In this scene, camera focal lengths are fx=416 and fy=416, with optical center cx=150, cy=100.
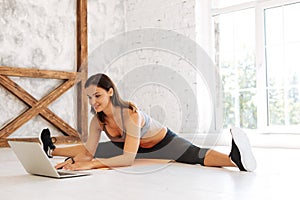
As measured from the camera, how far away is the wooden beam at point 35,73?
18.2ft

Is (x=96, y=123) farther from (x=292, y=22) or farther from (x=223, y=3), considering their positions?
(x=223, y=3)

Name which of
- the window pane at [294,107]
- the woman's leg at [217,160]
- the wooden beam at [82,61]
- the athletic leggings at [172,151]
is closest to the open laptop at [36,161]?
the athletic leggings at [172,151]

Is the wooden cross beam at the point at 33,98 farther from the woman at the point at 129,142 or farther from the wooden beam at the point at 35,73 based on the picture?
the woman at the point at 129,142

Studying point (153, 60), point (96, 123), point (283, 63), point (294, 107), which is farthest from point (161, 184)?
point (153, 60)

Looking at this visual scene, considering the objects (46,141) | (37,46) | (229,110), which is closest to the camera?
(46,141)

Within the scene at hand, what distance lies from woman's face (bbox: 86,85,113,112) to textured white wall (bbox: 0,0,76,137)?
319 centimetres

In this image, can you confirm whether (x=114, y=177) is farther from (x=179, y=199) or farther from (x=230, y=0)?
(x=230, y=0)

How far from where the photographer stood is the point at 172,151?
3.21 meters

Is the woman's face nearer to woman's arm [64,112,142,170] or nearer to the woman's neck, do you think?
the woman's neck

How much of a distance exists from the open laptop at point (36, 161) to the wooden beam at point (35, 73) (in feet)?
10.4

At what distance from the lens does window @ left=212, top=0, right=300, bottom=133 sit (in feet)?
16.9

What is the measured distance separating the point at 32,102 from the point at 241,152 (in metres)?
3.85

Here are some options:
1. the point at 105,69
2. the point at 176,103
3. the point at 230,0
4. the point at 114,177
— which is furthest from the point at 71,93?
the point at 114,177

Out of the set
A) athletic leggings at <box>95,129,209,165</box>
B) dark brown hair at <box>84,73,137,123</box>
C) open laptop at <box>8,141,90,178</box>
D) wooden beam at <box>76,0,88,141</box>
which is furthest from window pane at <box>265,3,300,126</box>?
open laptop at <box>8,141,90,178</box>
